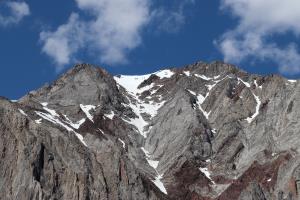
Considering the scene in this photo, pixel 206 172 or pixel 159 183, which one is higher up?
pixel 206 172

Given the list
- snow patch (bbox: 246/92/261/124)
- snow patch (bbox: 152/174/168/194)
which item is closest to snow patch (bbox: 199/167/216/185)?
snow patch (bbox: 152/174/168/194)

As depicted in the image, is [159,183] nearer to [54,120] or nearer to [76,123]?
[76,123]

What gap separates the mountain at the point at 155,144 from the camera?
148750 millimetres

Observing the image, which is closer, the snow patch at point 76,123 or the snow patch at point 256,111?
the snow patch at point 76,123

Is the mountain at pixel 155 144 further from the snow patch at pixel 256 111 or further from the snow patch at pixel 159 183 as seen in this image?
the snow patch at pixel 159 183

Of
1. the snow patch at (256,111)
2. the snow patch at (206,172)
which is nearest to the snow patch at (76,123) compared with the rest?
the snow patch at (206,172)

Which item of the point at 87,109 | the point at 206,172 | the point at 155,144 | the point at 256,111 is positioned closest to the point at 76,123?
the point at 87,109

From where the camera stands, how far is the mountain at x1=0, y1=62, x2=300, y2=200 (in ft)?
488

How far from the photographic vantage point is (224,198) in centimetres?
15200

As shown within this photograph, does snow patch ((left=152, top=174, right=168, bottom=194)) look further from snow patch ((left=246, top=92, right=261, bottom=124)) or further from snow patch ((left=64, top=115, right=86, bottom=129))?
snow patch ((left=246, top=92, right=261, bottom=124))

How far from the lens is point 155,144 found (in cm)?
18025

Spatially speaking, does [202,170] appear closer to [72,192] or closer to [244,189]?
[244,189]

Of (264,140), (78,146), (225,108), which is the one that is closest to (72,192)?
(78,146)

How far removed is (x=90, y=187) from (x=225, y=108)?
48.0 metres
